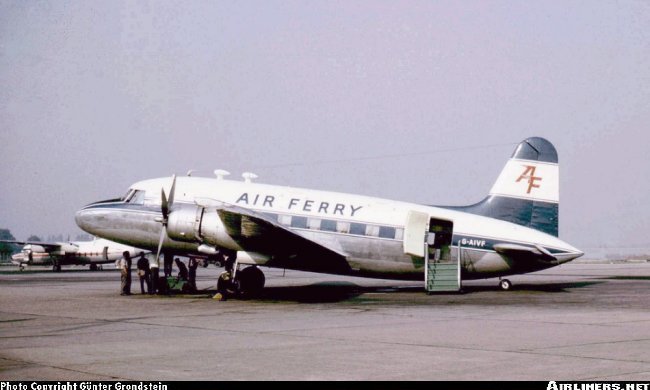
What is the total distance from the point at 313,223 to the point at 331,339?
12208 millimetres

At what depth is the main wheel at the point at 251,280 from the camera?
24328 millimetres

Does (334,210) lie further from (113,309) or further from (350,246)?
(113,309)

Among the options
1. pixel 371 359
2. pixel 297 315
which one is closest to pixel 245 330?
pixel 297 315

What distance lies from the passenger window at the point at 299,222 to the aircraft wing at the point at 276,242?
119 centimetres

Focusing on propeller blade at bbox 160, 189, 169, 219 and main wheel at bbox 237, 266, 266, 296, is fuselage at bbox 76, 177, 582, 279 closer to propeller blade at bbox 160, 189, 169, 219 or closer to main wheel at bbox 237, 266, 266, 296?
propeller blade at bbox 160, 189, 169, 219

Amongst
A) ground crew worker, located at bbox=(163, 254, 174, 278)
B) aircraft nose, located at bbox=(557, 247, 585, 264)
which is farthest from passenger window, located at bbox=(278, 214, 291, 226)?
aircraft nose, located at bbox=(557, 247, 585, 264)

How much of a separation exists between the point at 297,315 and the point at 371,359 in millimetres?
7202

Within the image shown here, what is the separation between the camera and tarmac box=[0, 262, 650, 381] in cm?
889

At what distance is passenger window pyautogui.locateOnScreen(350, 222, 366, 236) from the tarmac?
286 centimetres

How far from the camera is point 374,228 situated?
23953 millimetres

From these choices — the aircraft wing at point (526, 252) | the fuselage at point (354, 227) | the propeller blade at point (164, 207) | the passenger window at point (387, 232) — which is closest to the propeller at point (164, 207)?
the propeller blade at point (164, 207)

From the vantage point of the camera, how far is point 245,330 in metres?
13.8

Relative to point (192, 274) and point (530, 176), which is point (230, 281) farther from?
point (530, 176)

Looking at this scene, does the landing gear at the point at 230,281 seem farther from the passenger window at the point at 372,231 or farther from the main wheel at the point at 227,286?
the passenger window at the point at 372,231
